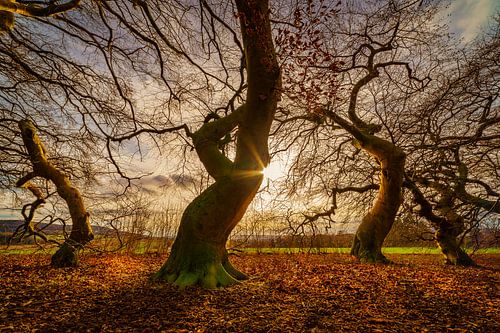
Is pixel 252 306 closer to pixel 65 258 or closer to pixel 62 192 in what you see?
pixel 65 258

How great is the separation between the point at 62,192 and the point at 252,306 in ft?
20.6

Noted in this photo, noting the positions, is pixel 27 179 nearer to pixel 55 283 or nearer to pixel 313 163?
pixel 55 283

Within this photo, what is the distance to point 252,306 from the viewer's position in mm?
3508

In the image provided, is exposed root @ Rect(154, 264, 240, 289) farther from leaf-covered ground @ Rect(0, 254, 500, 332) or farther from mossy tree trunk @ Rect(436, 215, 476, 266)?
mossy tree trunk @ Rect(436, 215, 476, 266)

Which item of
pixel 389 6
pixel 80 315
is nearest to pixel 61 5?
pixel 80 315

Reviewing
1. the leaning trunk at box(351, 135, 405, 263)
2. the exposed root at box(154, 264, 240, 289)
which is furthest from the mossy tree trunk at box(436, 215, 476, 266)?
the exposed root at box(154, 264, 240, 289)

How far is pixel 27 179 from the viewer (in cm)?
709

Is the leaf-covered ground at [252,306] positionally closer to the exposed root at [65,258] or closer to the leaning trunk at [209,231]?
the leaning trunk at [209,231]

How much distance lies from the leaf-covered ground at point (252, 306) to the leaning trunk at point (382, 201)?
3.60m

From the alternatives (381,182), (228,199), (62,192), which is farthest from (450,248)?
(62,192)

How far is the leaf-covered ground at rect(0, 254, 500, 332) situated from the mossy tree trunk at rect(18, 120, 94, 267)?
6.13ft

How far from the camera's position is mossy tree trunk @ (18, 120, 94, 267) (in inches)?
271


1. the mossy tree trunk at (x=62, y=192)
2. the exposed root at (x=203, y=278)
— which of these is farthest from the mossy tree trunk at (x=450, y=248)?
the mossy tree trunk at (x=62, y=192)

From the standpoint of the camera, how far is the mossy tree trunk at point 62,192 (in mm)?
6895
